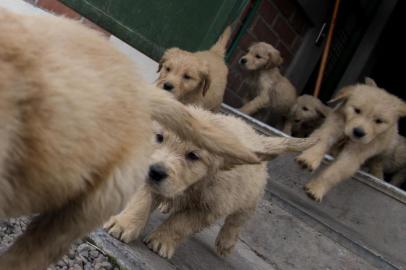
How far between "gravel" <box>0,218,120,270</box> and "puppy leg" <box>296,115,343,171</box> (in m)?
2.38

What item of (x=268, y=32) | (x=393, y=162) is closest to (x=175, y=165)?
(x=393, y=162)

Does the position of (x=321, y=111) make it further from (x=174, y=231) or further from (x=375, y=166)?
(x=174, y=231)

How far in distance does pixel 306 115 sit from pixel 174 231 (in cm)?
348

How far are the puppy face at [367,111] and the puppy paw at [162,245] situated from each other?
2.23 m

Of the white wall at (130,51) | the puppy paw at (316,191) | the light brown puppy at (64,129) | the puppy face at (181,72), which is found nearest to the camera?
the light brown puppy at (64,129)

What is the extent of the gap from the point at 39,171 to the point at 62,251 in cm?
41

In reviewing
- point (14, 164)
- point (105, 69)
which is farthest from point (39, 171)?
point (105, 69)

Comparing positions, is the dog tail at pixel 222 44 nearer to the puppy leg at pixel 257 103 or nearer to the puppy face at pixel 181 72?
the puppy face at pixel 181 72

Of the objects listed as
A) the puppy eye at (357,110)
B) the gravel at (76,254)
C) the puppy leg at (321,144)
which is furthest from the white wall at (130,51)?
the gravel at (76,254)

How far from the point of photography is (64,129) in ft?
5.28

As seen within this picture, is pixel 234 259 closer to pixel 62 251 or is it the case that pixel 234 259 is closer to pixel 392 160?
pixel 62 251

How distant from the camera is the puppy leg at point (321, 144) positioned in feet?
15.7

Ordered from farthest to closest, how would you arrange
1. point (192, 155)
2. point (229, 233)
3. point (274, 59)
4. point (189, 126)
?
point (274, 59)
point (229, 233)
point (192, 155)
point (189, 126)

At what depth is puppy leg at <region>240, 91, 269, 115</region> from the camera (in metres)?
6.35
